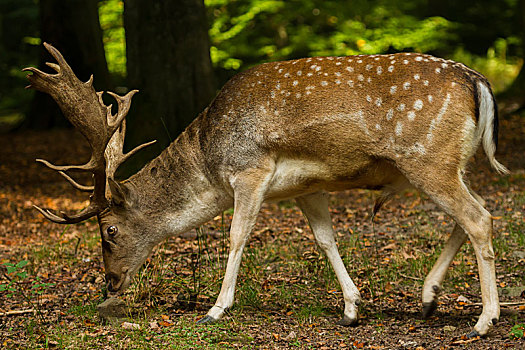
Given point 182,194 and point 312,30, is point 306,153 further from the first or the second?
point 312,30

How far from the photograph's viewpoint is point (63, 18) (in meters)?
15.2

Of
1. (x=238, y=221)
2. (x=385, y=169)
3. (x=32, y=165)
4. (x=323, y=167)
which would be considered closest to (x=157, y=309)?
(x=238, y=221)

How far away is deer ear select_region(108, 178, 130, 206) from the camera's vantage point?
209 inches

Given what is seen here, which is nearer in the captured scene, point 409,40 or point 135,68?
point 135,68

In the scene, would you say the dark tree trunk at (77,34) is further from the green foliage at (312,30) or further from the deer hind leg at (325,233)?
the deer hind leg at (325,233)

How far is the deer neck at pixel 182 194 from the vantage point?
5422 millimetres

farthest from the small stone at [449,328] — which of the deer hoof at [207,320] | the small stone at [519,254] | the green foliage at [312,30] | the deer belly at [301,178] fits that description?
the green foliage at [312,30]

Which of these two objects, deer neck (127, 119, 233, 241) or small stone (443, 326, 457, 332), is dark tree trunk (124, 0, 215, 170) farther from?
small stone (443, 326, 457, 332)

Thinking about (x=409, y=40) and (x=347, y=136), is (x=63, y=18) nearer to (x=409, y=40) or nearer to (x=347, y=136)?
(x=409, y=40)

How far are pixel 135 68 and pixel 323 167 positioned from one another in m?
4.71

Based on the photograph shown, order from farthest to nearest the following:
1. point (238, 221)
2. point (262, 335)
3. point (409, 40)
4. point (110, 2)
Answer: point (110, 2), point (409, 40), point (238, 221), point (262, 335)

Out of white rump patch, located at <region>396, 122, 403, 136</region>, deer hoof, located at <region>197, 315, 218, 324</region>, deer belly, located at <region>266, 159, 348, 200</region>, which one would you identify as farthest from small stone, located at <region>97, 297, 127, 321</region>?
white rump patch, located at <region>396, 122, 403, 136</region>

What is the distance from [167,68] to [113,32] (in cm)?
1024

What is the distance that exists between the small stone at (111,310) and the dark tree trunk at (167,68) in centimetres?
370
